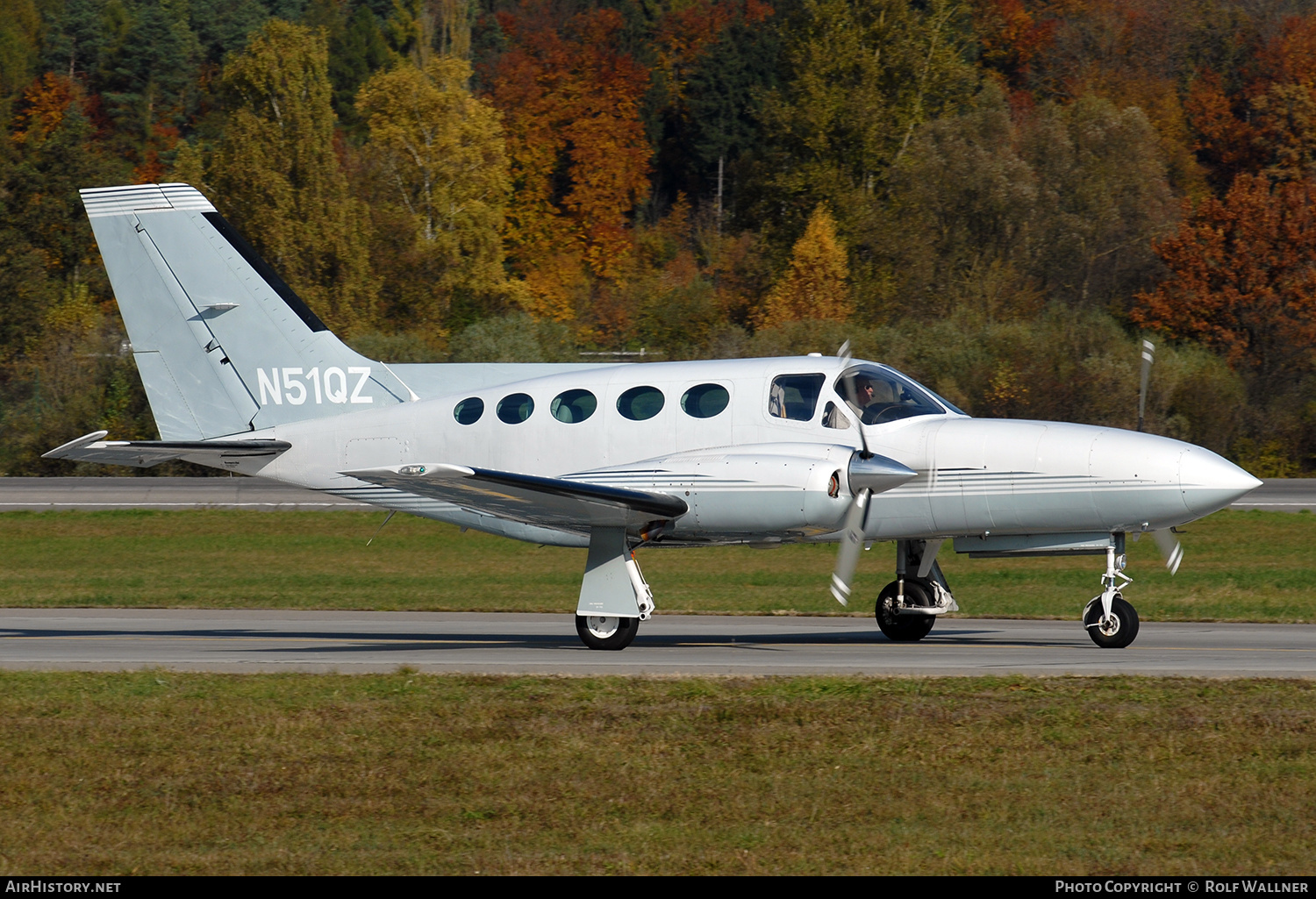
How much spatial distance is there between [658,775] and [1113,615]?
717cm

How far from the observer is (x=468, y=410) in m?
16.8

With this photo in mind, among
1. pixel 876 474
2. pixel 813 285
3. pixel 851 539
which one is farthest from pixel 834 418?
pixel 813 285

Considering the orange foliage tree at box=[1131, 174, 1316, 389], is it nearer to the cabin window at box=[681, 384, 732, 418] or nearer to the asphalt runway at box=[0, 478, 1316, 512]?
the asphalt runway at box=[0, 478, 1316, 512]

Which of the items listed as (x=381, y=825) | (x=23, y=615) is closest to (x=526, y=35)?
(x=23, y=615)

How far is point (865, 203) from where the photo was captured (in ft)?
200

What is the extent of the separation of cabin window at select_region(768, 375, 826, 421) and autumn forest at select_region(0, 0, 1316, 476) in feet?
89.5

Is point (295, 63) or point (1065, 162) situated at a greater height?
point (295, 63)

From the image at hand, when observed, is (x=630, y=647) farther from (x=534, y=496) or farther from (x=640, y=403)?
(x=640, y=403)

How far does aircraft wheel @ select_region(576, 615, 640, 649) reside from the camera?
15609 millimetres

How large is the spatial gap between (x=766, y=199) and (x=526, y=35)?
107ft

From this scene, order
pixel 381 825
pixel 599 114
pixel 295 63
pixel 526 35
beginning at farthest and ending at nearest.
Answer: pixel 526 35, pixel 599 114, pixel 295 63, pixel 381 825

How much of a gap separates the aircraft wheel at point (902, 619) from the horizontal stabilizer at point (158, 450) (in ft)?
24.0
